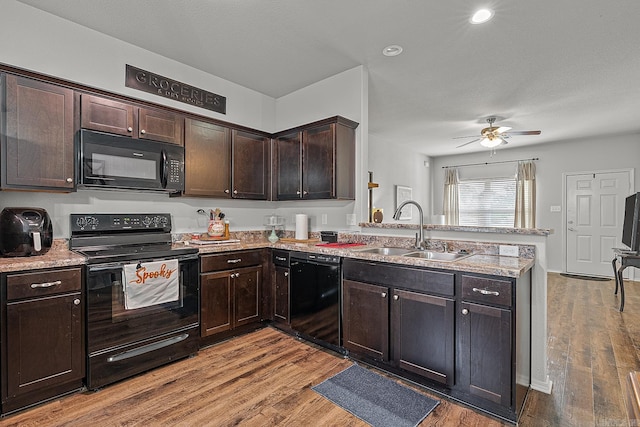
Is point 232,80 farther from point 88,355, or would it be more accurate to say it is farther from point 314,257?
point 88,355

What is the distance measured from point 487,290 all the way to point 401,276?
560 millimetres

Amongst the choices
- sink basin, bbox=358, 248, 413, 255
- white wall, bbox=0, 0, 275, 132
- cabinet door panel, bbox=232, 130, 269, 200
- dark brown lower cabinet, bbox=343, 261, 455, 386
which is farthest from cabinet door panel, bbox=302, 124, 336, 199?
white wall, bbox=0, 0, 275, 132

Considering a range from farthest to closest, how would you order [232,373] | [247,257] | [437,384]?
[247,257], [232,373], [437,384]

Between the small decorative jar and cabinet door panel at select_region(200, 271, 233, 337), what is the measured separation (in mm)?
545

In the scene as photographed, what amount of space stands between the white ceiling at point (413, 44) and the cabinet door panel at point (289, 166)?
2.19 feet

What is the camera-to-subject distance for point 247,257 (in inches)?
121

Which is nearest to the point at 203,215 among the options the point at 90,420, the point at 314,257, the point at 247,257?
A: the point at 247,257

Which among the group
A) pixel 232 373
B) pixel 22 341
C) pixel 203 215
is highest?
pixel 203 215

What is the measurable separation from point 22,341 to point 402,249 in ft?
9.08

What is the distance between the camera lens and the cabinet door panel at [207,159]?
305 centimetres

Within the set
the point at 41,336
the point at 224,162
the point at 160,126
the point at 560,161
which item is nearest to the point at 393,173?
the point at 560,161

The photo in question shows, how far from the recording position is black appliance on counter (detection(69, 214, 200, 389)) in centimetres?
Result: 215

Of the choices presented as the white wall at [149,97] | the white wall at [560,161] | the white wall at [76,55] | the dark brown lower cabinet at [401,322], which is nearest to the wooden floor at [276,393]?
the dark brown lower cabinet at [401,322]

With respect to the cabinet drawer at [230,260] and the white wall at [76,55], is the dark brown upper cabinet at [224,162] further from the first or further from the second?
the cabinet drawer at [230,260]
